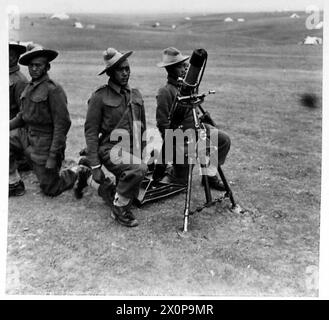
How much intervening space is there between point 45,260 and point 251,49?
15099mm

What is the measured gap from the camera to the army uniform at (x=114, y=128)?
4.96 metres

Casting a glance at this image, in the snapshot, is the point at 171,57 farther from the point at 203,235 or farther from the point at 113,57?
the point at 203,235

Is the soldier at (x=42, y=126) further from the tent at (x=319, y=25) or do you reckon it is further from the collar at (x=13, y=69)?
the tent at (x=319, y=25)

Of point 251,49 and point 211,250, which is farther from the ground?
point 251,49

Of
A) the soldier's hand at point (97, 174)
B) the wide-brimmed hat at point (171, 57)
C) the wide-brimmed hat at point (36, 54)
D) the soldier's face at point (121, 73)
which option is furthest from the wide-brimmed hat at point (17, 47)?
the soldier's hand at point (97, 174)

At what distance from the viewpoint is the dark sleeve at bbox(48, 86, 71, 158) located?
5.29 metres

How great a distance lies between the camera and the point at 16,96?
19.0ft

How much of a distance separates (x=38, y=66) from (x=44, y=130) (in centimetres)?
80

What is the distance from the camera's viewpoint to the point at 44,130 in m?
5.53

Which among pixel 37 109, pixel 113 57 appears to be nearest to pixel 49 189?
pixel 37 109

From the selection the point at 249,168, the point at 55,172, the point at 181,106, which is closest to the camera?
the point at 181,106

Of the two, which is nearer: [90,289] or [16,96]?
[90,289]
